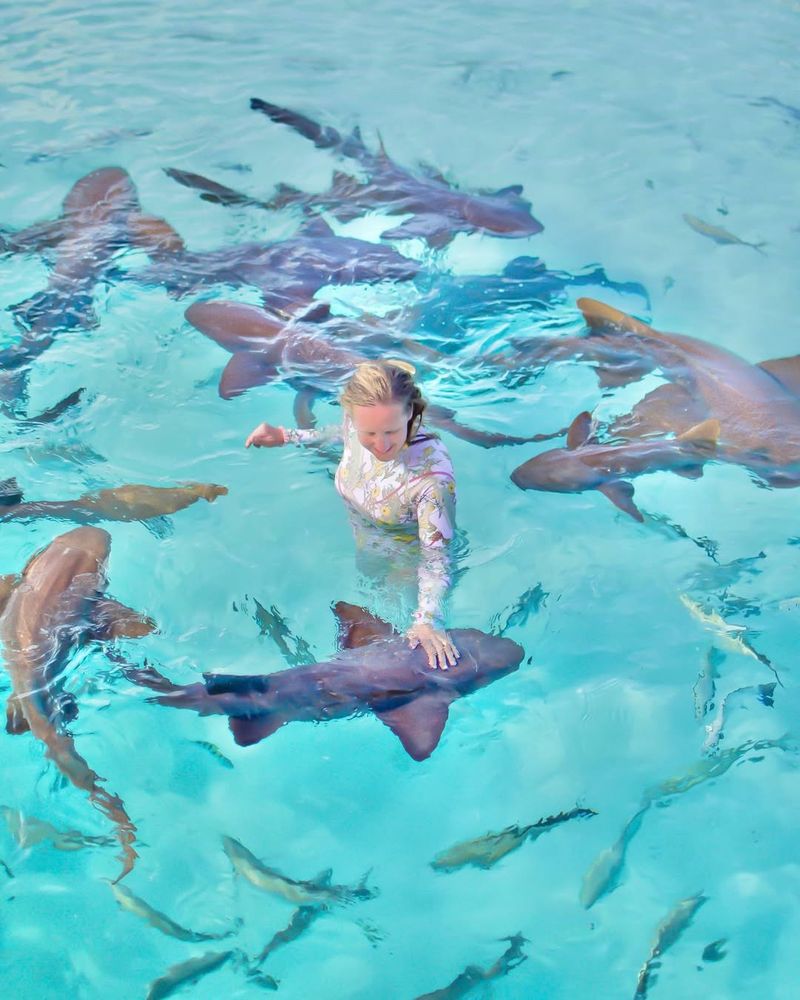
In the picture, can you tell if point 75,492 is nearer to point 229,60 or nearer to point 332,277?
point 332,277

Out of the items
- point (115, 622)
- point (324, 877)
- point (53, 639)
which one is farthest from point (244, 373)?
point (324, 877)

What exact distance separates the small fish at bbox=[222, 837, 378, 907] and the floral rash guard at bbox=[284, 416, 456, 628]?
→ 107 centimetres

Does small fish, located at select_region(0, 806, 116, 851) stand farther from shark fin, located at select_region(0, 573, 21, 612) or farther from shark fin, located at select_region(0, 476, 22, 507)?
shark fin, located at select_region(0, 476, 22, 507)

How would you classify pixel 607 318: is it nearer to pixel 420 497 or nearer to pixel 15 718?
pixel 420 497

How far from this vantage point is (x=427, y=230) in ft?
21.0

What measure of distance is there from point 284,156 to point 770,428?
4579 mm

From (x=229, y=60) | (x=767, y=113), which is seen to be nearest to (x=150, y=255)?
(x=229, y=60)

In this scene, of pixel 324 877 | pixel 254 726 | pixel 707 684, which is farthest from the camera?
pixel 707 684

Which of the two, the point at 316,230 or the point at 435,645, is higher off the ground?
the point at 316,230

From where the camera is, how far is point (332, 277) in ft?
19.6

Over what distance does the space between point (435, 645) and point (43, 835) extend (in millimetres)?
1642

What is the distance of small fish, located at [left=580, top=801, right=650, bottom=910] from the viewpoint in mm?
3445

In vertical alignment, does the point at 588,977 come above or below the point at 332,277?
below

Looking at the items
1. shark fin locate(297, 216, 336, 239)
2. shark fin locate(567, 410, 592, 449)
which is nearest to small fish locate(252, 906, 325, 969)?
shark fin locate(567, 410, 592, 449)
